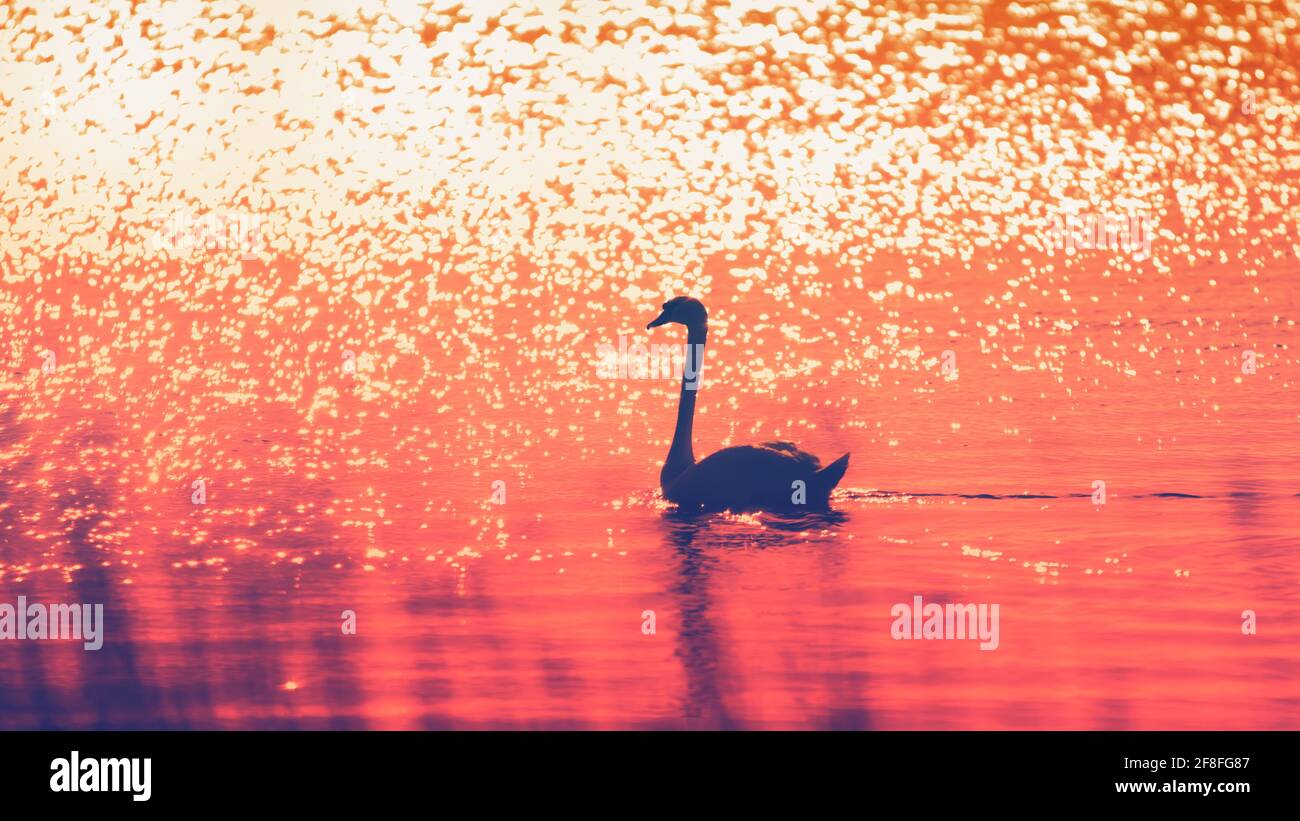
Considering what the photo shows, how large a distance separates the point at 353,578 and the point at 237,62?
26.8 meters

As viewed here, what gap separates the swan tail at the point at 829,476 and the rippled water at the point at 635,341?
18.1 inches


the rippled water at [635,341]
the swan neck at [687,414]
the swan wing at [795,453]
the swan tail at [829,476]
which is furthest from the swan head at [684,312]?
the swan tail at [829,476]

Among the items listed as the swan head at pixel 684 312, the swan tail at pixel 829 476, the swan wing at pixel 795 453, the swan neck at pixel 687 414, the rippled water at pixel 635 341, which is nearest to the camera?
the rippled water at pixel 635 341

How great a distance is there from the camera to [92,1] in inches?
1610

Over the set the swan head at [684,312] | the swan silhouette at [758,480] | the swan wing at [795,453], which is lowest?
the swan silhouette at [758,480]

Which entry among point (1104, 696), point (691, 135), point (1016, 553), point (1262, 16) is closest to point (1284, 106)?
point (1262, 16)

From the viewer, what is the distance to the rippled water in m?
10.7

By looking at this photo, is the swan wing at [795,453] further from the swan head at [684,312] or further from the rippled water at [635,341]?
the swan head at [684,312]

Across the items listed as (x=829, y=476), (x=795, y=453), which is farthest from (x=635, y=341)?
(x=829, y=476)

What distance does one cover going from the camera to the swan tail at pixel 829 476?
14288mm

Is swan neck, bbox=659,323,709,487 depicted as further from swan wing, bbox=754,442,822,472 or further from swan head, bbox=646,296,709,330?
swan wing, bbox=754,442,822,472

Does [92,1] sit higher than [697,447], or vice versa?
[92,1]

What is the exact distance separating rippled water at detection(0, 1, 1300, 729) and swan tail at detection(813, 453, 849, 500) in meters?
0.46
